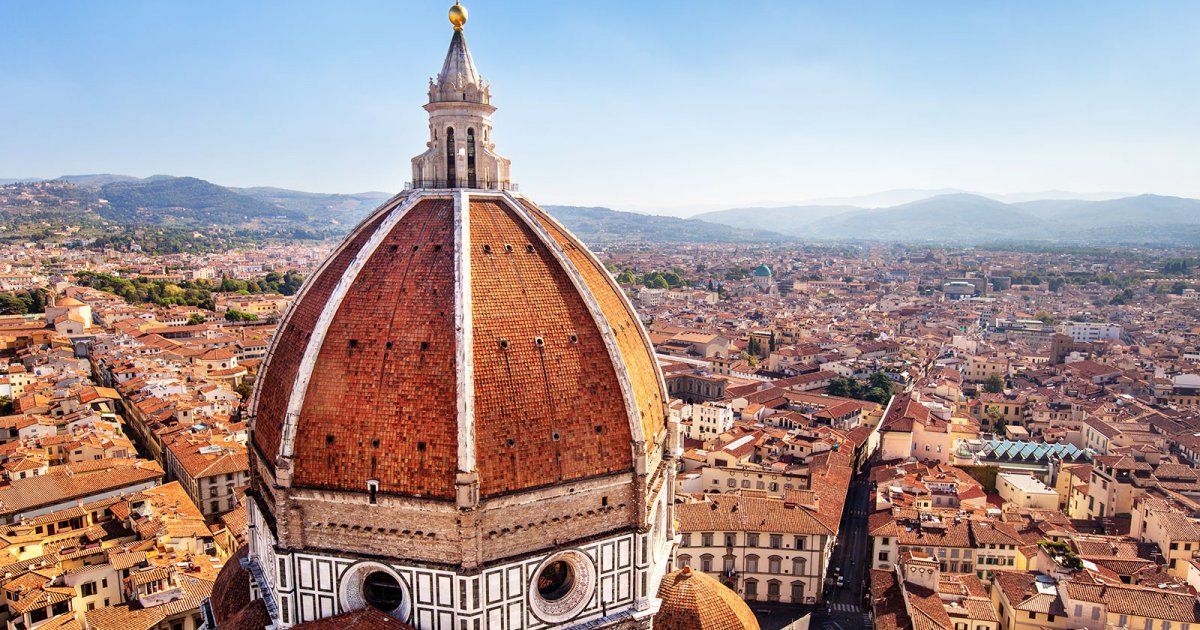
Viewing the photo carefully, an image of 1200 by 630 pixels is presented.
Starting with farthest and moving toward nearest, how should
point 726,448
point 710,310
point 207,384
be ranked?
point 710,310
point 207,384
point 726,448

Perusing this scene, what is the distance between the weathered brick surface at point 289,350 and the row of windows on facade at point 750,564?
21.5m

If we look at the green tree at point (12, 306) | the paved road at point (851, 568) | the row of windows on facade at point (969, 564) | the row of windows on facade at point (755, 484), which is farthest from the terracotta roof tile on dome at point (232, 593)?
the green tree at point (12, 306)

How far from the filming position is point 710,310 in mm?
118375

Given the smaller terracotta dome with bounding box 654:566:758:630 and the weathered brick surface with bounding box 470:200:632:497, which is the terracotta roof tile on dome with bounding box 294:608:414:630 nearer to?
the weathered brick surface with bounding box 470:200:632:497

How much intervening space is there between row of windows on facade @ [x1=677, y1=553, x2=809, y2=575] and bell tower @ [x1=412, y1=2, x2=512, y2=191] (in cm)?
2174

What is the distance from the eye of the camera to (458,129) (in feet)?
56.0

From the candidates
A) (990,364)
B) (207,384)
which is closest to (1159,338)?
(990,364)

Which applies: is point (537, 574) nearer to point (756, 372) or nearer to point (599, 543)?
point (599, 543)

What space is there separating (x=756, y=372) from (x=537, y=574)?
63.1 m

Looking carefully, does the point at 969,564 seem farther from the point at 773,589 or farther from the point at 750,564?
the point at 750,564

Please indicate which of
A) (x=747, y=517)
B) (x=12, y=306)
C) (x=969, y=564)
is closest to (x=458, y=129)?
(x=747, y=517)

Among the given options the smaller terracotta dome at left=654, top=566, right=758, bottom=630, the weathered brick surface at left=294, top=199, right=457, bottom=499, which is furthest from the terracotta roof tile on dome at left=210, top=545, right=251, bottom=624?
the smaller terracotta dome at left=654, top=566, right=758, bottom=630

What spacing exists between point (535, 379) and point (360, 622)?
5.21 m

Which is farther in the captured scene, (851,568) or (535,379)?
(851,568)
